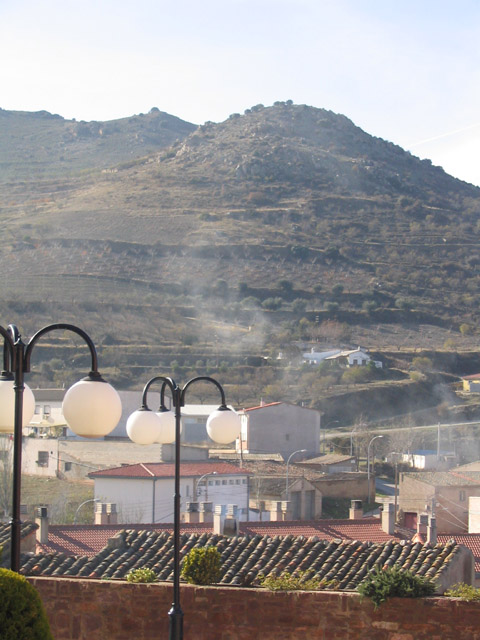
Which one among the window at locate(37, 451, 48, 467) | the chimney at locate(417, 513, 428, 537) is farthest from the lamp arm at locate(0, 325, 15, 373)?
the window at locate(37, 451, 48, 467)

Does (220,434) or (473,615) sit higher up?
(220,434)

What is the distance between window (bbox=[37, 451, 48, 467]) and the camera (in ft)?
132

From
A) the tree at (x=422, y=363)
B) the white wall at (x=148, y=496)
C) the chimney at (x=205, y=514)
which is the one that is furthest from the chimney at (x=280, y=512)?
the tree at (x=422, y=363)

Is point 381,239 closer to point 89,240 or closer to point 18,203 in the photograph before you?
point 89,240

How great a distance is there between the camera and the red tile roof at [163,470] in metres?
31.3

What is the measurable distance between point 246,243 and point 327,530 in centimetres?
8999

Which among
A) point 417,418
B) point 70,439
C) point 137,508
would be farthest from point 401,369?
point 137,508

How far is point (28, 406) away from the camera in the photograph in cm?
506

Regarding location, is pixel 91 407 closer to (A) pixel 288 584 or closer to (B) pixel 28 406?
(B) pixel 28 406

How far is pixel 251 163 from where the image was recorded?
138 m

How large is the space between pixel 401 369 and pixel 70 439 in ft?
130

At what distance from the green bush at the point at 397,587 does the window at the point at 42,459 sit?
111 ft

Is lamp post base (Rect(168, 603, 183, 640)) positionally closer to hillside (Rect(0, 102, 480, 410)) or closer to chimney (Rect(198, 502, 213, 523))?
chimney (Rect(198, 502, 213, 523))

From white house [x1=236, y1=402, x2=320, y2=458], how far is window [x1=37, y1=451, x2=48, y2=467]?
35.5 feet
